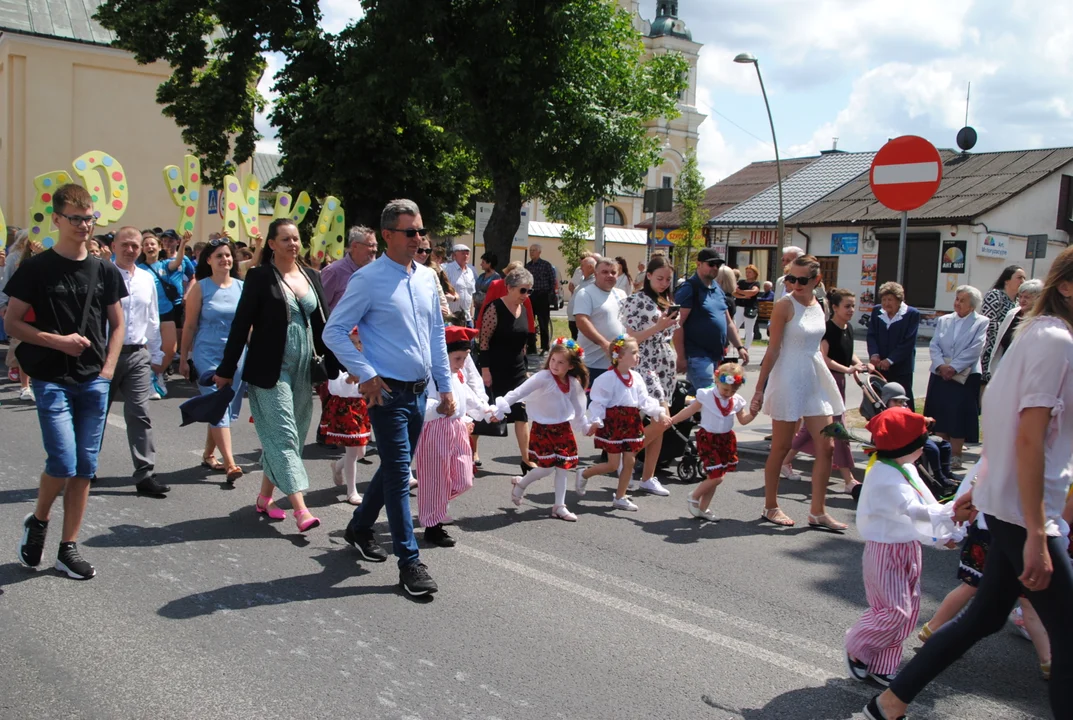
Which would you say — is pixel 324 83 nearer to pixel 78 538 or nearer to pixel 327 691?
pixel 78 538

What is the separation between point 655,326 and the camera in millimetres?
7840

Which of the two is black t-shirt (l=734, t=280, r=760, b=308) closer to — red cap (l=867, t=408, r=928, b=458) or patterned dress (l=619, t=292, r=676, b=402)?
patterned dress (l=619, t=292, r=676, b=402)

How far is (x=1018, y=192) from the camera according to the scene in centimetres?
2884

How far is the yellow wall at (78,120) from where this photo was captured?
33.5 metres

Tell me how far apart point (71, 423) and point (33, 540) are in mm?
676

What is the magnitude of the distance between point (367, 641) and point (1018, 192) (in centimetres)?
2974

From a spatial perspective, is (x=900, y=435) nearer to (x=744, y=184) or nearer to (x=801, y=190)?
(x=801, y=190)

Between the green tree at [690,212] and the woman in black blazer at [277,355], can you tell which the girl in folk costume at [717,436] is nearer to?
the woman in black blazer at [277,355]

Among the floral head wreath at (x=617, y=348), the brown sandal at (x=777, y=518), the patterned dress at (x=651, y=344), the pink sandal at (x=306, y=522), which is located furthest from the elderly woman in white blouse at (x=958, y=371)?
the pink sandal at (x=306, y=522)

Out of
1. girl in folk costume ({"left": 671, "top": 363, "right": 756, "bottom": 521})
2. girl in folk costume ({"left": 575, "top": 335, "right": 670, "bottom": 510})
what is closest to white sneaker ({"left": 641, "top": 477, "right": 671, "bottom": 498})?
girl in folk costume ({"left": 575, "top": 335, "right": 670, "bottom": 510})

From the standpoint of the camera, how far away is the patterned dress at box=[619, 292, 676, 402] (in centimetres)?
802

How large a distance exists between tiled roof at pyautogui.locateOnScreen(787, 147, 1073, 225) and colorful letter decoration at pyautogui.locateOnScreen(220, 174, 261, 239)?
21.5m

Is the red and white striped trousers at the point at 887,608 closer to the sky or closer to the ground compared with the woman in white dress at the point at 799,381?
closer to the ground

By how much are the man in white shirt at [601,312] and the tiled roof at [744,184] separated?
3261cm
